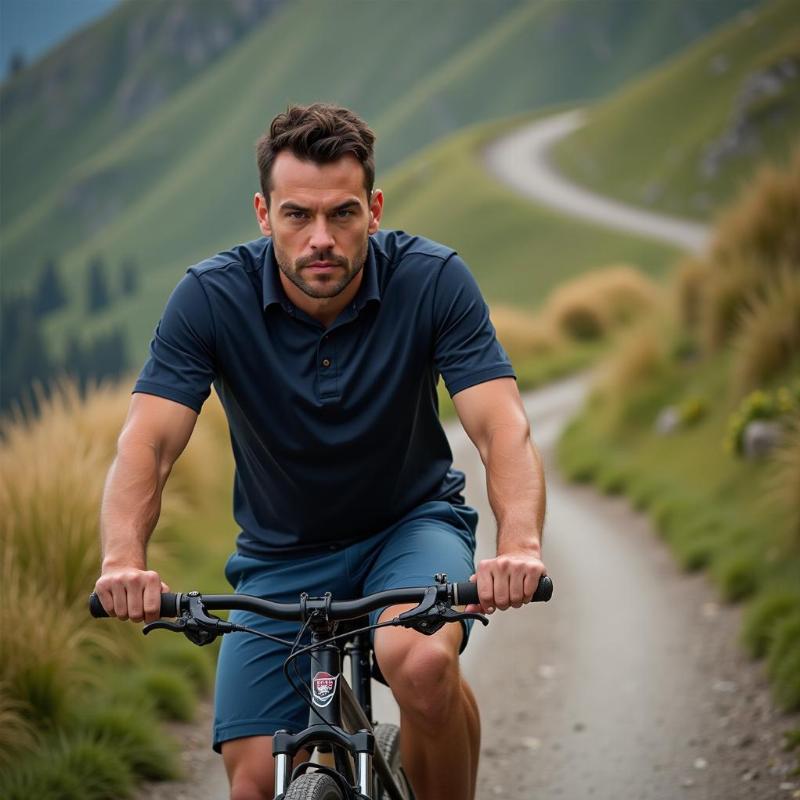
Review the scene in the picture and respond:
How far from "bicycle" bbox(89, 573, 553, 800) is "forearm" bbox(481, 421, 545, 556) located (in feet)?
0.99

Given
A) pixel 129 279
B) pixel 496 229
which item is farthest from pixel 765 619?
pixel 129 279

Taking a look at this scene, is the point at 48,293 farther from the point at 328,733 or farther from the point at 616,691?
the point at 328,733

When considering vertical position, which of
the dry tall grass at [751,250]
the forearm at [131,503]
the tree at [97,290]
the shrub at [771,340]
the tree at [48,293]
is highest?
the tree at [48,293]

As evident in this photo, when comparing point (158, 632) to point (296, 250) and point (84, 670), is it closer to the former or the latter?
point (84, 670)

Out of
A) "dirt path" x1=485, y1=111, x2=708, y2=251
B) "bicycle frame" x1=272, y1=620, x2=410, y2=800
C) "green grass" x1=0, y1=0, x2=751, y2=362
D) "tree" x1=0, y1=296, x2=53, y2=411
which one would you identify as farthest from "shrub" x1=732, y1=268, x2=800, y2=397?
"green grass" x1=0, y1=0, x2=751, y2=362

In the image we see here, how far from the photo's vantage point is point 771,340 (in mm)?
9391

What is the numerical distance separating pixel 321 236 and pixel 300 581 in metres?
0.96

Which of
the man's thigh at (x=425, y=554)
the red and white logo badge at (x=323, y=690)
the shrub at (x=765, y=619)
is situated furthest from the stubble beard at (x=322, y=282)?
the shrub at (x=765, y=619)

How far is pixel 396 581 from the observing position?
3127 mm

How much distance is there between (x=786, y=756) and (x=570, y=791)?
0.90 metres

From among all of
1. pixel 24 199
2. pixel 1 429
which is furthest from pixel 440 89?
pixel 1 429

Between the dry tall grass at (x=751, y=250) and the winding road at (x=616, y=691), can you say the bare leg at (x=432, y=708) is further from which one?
the dry tall grass at (x=751, y=250)

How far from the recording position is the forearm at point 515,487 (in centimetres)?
302

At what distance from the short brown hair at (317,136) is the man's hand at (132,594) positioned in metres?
1.16
